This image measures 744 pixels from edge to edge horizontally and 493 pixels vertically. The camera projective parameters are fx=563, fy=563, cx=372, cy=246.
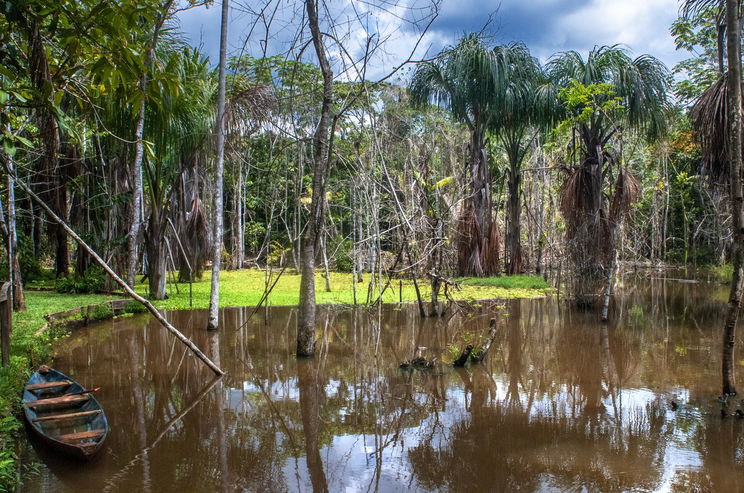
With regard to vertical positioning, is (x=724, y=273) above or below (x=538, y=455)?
above

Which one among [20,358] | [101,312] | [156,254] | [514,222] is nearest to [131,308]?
[101,312]

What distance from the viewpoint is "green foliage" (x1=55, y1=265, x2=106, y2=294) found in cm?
1661

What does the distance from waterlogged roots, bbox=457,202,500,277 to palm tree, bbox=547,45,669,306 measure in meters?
6.79

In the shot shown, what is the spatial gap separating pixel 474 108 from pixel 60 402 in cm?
1860

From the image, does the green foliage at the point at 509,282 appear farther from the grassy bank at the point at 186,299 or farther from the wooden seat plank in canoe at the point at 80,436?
the wooden seat plank in canoe at the point at 80,436

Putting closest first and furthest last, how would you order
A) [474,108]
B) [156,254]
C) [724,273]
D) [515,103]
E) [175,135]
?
1. [175,135]
2. [156,254]
3. [515,103]
4. [474,108]
5. [724,273]

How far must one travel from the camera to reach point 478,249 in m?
22.0

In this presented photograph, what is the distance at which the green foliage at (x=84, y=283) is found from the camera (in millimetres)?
16609

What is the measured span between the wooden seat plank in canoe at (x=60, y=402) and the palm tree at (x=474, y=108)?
52.5 feet

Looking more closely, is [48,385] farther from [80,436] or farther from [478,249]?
[478,249]

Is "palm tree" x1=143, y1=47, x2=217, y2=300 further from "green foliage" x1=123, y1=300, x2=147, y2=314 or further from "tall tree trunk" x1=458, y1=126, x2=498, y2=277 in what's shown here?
"tall tree trunk" x1=458, y1=126, x2=498, y2=277

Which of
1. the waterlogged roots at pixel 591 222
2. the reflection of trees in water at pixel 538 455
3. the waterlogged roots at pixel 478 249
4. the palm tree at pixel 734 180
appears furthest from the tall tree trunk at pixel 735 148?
the waterlogged roots at pixel 478 249

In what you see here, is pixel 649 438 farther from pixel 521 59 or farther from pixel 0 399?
pixel 521 59

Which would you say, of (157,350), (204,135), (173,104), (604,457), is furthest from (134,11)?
(204,135)
